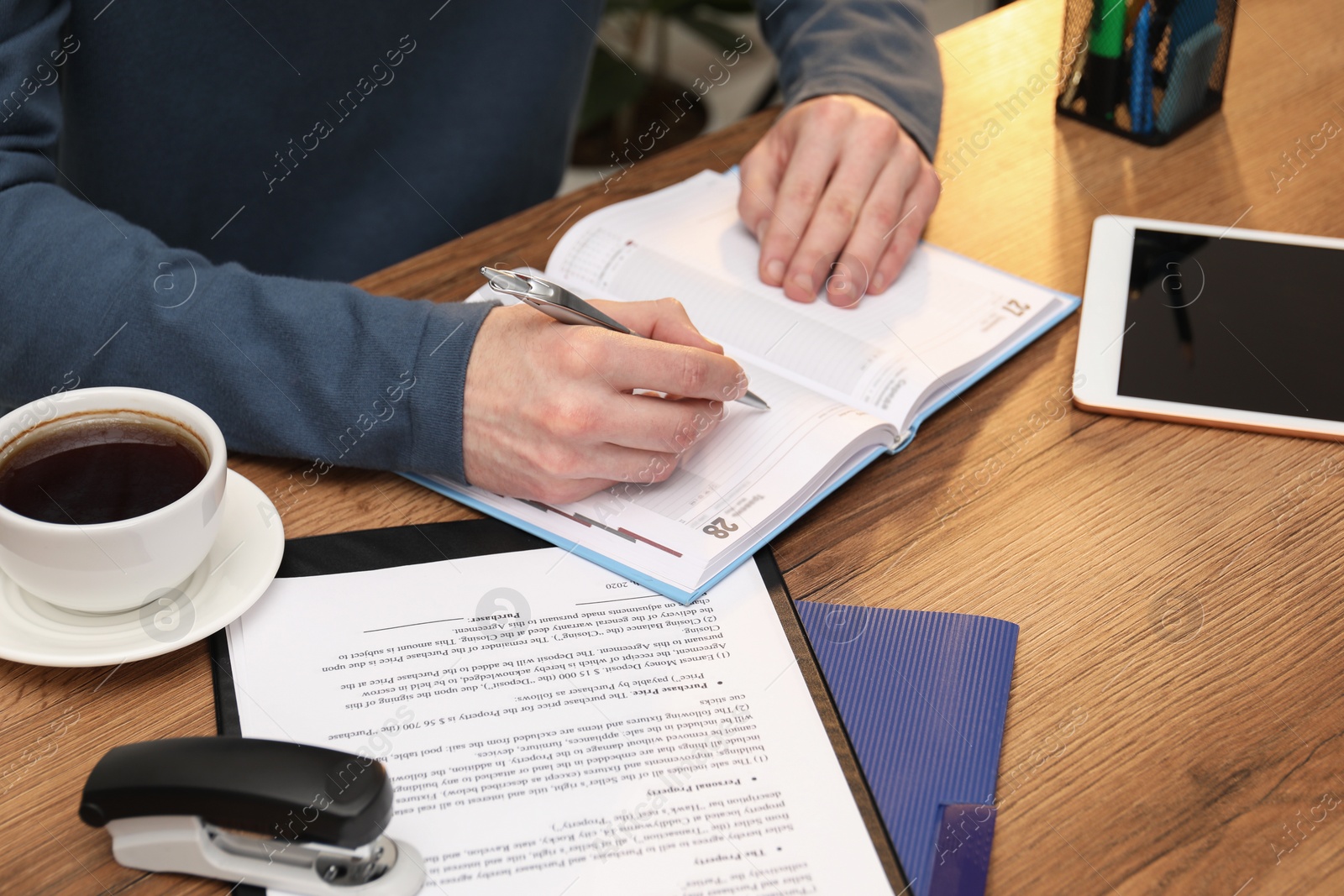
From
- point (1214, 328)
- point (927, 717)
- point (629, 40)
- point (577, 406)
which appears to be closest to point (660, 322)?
point (577, 406)

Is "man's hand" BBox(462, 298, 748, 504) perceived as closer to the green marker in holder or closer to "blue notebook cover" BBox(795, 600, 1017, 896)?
"blue notebook cover" BBox(795, 600, 1017, 896)

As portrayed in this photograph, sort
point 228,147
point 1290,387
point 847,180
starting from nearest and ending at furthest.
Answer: point 1290,387
point 847,180
point 228,147

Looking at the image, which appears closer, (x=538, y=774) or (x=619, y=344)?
(x=538, y=774)

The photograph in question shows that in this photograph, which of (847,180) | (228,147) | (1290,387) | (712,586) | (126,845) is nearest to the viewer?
(126,845)

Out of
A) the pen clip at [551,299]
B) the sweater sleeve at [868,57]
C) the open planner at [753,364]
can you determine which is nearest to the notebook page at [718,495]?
the open planner at [753,364]

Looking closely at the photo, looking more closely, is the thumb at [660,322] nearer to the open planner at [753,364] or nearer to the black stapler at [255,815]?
the open planner at [753,364]

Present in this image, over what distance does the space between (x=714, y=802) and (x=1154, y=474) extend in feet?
1.40

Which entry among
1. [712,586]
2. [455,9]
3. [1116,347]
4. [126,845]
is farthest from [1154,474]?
[455,9]

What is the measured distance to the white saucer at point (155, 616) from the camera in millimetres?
613

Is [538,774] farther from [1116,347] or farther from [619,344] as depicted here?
[1116,347]

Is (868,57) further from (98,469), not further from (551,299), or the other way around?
(98,469)

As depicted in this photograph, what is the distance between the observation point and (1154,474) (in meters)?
0.78

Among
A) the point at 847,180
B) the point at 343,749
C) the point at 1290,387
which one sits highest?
the point at 343,749

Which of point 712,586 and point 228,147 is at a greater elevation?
point 228,147
